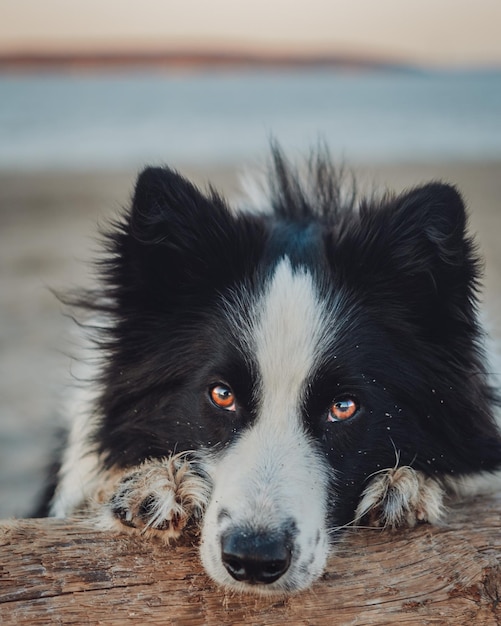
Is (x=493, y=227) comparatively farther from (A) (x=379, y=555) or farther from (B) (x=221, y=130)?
(B) (x=221, y=130)

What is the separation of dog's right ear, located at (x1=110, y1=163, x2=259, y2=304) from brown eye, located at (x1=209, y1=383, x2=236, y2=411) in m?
0.45

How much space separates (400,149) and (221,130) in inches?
232

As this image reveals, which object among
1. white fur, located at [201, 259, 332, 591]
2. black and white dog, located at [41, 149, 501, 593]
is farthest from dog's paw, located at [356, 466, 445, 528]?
white fur, located at [201, 259, 332, 591]

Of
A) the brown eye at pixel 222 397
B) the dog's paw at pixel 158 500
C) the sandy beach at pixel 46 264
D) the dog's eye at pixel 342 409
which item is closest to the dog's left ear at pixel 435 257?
the sandy beach at pixel 46 264

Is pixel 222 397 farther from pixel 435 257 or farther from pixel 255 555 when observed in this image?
pixel 435 257

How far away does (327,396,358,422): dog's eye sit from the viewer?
2859 millimetres

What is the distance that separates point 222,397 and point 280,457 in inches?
14.8

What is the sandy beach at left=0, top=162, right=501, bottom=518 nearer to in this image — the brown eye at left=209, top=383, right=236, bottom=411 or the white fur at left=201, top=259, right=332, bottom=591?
the white fur at left=201, top=259, right=332, bottom=591

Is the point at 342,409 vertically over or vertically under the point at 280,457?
over

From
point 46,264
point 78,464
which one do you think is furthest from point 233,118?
point 78,464

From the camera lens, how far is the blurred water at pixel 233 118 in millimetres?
21656

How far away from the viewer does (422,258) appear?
3.03m

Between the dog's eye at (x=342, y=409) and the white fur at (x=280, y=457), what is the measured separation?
13 cm

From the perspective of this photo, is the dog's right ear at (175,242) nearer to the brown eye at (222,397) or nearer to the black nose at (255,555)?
the brown eye at (222,397)
